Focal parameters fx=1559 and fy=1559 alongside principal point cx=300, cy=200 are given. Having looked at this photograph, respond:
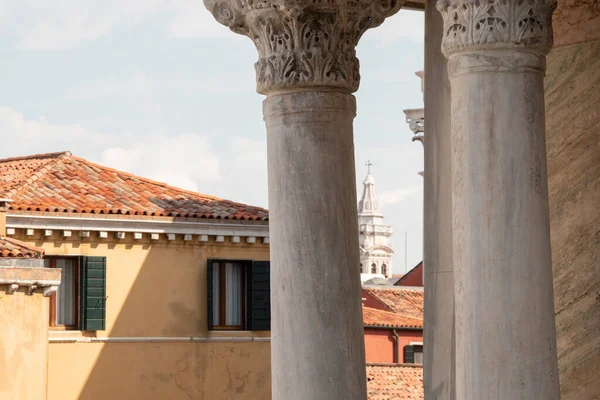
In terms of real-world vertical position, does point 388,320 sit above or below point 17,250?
below

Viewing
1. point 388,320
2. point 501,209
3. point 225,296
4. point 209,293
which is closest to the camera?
point 501,209

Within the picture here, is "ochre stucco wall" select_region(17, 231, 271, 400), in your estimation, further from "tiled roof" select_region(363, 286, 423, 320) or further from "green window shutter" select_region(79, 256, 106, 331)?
"tiled roof" select_region(363, 286, 423, 320)

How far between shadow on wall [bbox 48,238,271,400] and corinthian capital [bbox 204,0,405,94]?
3034 centimetres

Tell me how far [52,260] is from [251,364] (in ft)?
20.1

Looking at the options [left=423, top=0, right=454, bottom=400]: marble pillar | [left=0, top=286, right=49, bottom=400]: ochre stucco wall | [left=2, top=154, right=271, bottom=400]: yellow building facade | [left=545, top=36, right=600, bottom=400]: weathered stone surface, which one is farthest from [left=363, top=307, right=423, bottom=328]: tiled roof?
[left=423, top=0, right=454, bottom=400]: marble pillar

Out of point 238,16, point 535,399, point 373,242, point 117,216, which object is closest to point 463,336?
point 535,399

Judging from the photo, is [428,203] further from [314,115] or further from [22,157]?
[22,157]

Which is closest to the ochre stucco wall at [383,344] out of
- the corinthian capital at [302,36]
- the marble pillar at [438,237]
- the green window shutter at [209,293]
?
the green window shutter at [209,293]

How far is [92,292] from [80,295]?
31 centimetres

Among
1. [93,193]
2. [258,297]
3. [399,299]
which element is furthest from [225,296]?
[399,299]

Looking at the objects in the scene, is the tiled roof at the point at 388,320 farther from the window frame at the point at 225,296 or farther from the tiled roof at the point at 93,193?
the tiled roof at the point at 93,193

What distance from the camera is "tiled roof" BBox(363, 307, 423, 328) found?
5625cm

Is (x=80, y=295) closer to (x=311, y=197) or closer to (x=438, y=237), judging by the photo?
(x=438, y=237)

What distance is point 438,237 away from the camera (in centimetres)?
956
